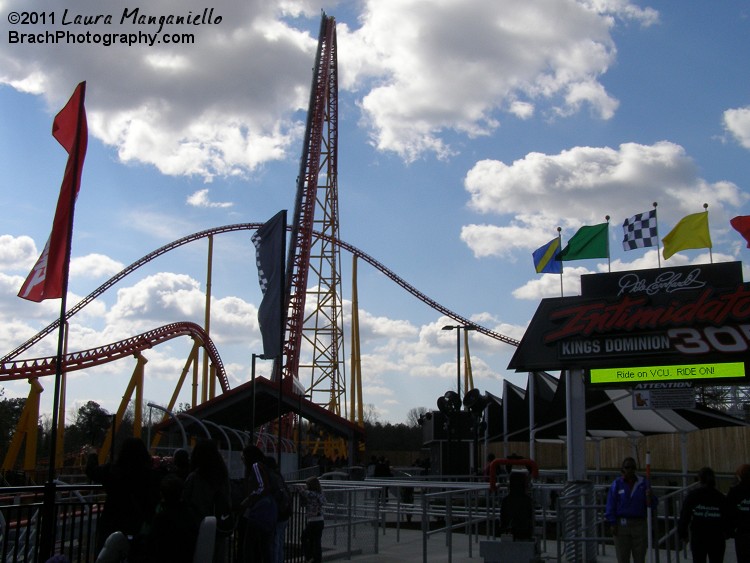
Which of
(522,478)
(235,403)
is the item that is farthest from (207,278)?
(522,478)

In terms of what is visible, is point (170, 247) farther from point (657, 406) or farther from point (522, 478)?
point (522, 478)

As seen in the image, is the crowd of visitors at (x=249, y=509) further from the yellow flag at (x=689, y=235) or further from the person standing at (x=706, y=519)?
the yellow flag at (x=689, y=235)

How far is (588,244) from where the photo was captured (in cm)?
A: 1844

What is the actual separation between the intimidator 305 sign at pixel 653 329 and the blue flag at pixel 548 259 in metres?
5.52

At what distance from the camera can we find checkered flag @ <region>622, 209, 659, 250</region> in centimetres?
1720

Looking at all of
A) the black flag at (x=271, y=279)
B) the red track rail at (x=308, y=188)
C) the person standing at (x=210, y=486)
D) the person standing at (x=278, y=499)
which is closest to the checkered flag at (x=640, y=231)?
the black flag at (x=271, y=279)

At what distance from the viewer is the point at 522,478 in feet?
29.6

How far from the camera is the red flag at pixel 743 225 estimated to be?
50.0 feet

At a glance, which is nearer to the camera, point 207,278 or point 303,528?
point 303,528

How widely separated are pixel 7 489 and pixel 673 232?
13730mm

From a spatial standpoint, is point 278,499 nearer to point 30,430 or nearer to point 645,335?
point 645,335

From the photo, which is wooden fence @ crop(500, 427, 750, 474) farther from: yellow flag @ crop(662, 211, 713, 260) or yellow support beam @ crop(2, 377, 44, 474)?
yellow support beam @ crop(2, 377, 44, 474)

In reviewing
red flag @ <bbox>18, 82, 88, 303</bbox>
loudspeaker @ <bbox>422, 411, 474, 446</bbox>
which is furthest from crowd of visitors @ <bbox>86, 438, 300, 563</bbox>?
loudspeaker @ <bbox>422, 411, 474, 446</bbox>


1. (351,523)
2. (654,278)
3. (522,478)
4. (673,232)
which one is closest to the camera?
(522,478)
